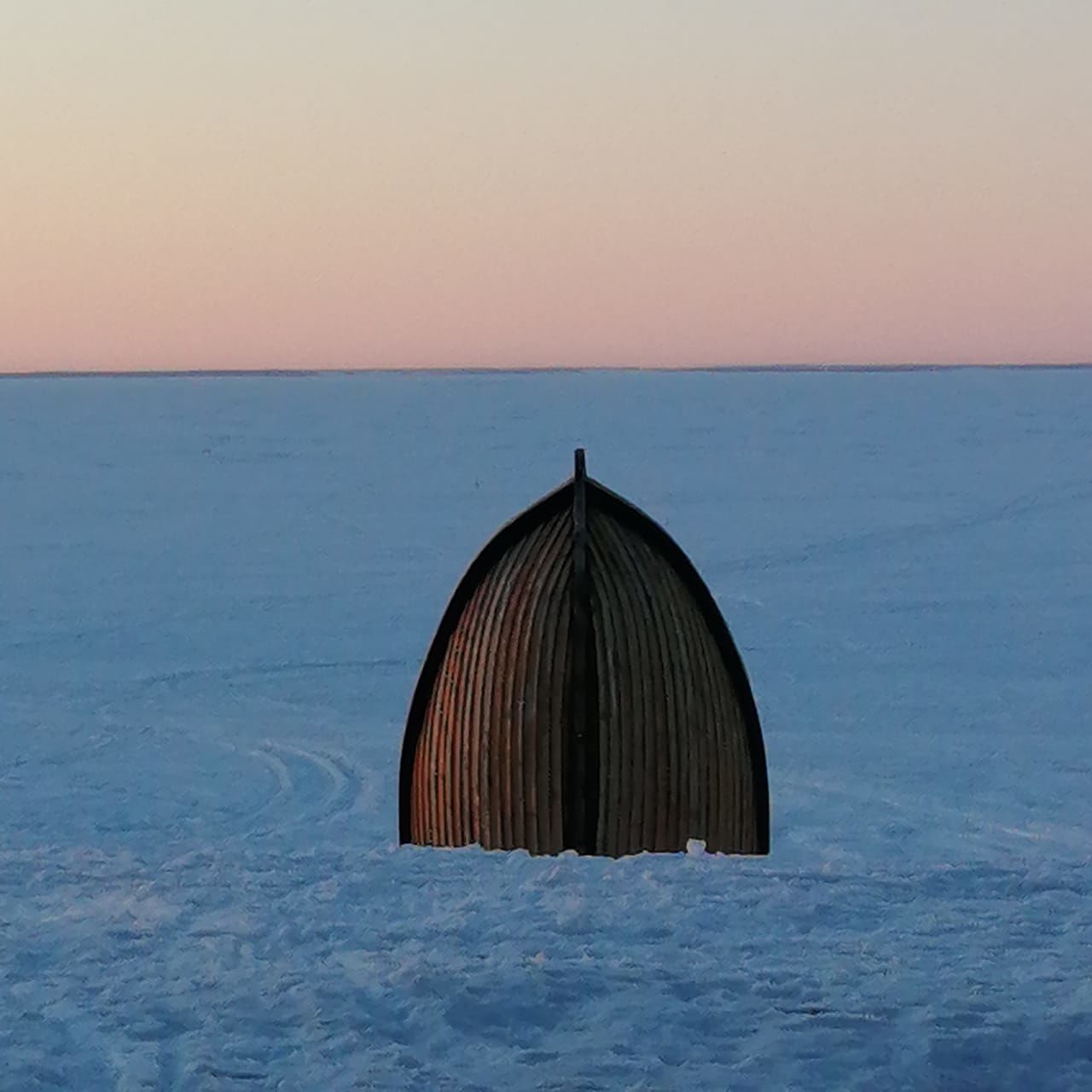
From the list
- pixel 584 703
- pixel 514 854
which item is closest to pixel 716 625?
pixel 584 703

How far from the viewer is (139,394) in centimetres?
14750

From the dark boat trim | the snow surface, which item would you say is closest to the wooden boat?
the dark boat trim

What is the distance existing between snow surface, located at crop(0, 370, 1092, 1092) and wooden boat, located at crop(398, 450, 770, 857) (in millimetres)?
1059

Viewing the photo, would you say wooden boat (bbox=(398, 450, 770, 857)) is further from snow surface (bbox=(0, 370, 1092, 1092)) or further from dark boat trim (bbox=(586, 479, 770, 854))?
snow surface (bbox=(0, 370, 1092, 1092))

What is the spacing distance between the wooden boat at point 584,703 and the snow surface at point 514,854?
1.06m

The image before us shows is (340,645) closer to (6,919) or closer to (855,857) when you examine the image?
(855,857)

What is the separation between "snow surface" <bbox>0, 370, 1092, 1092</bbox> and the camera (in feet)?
22.2

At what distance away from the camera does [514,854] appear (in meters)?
9.47

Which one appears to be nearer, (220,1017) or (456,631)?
(220,1017)

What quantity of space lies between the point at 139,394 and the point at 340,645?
11518 centimetres

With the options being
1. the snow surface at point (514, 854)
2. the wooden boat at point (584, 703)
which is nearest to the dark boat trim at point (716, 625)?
the wooden boat at point (584, 703)

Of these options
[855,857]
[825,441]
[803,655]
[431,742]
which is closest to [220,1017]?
[431,742]

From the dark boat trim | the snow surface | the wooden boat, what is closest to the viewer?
the snow surface

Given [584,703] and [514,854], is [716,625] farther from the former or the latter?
[514,854]
